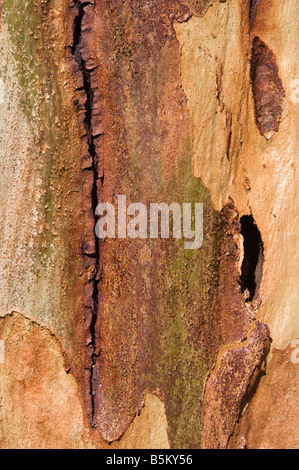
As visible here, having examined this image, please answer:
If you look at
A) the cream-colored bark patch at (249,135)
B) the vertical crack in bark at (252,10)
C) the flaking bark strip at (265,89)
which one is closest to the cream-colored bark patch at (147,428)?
the cream-colored bark patch at (249,135)

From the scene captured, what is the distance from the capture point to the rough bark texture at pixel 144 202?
4.73 metres

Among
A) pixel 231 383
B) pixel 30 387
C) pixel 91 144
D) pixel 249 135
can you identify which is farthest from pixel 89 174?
pixel 231 383

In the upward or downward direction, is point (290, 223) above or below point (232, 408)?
above

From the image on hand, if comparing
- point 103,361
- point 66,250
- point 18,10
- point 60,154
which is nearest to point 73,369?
point 103,361

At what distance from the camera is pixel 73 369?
4812mm

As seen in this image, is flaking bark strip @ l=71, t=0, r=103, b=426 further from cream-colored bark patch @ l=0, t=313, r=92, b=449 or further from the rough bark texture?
cream-colored bark patch @ l=0, t=313, r=92, b=449

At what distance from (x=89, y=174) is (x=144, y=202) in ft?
1.51

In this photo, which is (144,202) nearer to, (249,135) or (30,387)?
(249,135)

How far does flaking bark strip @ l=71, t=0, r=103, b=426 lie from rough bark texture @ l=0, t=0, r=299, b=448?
0.03 feet

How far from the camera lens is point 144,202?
477 centimetres

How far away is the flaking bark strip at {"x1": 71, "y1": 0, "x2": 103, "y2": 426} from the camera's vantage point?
15.5ft

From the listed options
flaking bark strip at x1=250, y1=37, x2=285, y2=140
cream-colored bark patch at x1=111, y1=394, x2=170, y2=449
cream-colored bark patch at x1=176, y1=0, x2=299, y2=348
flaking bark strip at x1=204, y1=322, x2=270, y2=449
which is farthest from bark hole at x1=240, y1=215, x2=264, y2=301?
cream-colored bark patch at x1=111, y1=394, x2=170, y2=449

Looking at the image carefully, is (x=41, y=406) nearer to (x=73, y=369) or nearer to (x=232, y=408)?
(x=73, y=369)

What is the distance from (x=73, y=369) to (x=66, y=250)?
895 mm
